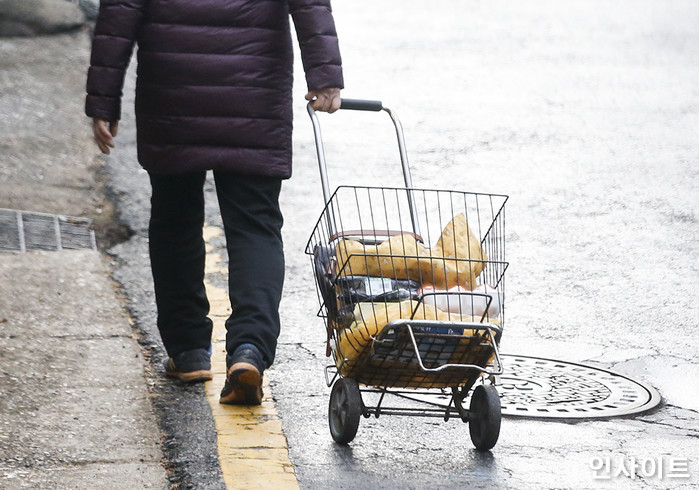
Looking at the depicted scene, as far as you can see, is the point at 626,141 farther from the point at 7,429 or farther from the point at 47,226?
the point at 7,429

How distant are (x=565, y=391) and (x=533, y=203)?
3176 millimetres

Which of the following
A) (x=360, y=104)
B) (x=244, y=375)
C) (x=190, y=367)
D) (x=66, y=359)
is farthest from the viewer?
(x=66, y=359)

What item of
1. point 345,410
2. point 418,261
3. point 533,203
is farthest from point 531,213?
point 345,410

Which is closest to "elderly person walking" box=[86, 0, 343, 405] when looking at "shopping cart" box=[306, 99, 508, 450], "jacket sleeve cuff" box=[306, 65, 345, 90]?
"jacket sleeve cuff" box=[306, 65, 345, 90]

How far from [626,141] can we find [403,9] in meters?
7.10

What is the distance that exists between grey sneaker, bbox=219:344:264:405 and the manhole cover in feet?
3.09

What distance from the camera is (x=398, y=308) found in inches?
136

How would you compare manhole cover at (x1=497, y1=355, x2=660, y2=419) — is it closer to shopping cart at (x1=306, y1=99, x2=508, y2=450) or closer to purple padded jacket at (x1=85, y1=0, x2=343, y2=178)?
shopping cart at (x1=306, y1=99, x2=508, y2=450)

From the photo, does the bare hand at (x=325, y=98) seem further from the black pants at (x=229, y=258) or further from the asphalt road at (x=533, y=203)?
the asphalt road at (x=533, y=203)

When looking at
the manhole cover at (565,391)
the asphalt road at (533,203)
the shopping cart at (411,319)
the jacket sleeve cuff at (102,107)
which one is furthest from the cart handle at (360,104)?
the manhole cover at (565,391)

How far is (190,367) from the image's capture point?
4.23 metres

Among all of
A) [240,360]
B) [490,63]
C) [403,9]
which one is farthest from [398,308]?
[403,9]

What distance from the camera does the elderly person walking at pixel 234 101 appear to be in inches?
152

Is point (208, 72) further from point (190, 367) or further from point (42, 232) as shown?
point (42, 232)
